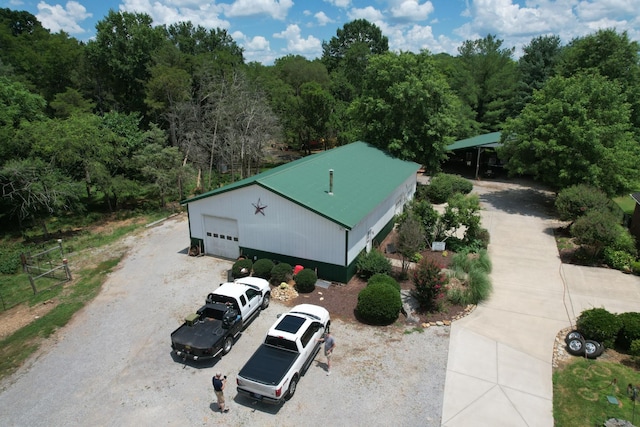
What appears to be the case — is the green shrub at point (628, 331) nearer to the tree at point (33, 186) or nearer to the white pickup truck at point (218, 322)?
the white pickup truck at point (218, 322)

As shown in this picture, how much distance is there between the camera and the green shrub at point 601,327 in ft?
47.5

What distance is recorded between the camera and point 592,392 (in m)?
12.7

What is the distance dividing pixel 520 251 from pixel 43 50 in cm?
6094

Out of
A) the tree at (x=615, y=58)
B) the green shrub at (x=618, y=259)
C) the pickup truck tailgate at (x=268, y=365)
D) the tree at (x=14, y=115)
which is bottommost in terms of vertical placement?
the green shrub at (x=618, y=259)

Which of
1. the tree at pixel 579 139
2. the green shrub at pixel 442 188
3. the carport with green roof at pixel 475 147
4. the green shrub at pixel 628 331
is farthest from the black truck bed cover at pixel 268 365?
the carport with green roof at pixel 475 147

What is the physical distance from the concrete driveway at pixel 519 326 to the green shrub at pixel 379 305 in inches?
96.6

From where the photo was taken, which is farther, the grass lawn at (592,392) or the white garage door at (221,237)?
the white garage door at (221,237)

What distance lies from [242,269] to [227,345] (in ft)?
19.0

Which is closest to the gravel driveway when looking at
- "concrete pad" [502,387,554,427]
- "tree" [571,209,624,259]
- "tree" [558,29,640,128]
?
"concrete pad" [502,387,554,427]

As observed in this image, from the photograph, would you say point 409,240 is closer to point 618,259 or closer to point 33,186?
point 618,259

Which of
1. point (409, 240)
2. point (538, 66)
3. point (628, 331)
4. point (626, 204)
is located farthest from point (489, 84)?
point (628, 331)

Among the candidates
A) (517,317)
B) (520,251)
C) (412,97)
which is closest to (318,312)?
(517,317)

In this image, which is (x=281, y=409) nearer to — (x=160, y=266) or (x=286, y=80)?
(x=160, y=266)

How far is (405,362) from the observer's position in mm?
14336
